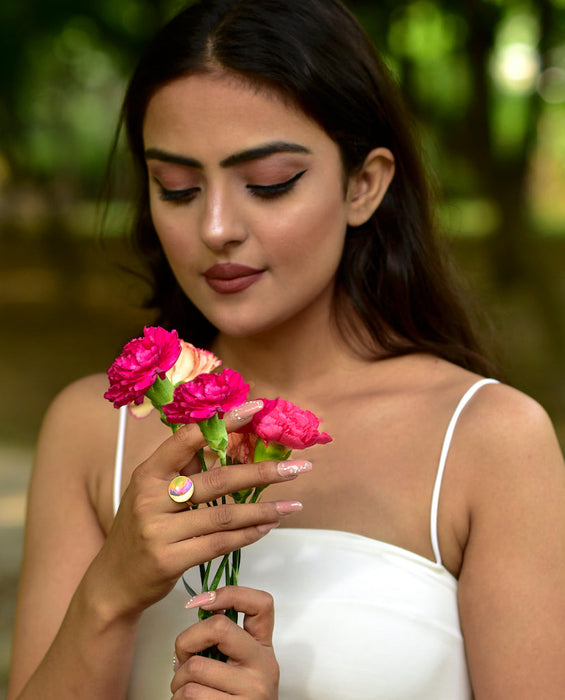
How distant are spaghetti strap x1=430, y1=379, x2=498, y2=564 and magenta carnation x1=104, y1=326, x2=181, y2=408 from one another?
33.2 inches

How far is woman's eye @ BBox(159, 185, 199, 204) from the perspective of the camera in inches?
81.4

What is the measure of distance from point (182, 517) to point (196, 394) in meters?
0.25

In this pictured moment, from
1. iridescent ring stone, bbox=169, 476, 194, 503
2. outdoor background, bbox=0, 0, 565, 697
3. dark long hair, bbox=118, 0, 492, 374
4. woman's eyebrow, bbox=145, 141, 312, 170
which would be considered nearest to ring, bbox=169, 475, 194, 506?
iridescent ring stone, bbox=169, 476, 194, 503

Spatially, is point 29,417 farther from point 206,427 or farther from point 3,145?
point 206,427

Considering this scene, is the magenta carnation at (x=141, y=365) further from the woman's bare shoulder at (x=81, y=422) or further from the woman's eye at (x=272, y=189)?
the woman's bare shoulder at (x=81, y=422)

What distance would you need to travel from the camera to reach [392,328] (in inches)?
96.8

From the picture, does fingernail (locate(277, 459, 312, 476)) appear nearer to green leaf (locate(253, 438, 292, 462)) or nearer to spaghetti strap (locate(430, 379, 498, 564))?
green leaf (locate(253, 438, 292, 462))

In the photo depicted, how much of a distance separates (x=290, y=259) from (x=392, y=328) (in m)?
0.47

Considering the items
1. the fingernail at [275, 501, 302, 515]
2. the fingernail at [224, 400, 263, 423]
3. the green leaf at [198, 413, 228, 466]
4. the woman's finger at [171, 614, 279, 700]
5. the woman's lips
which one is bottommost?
the woman's finger at [171, 614, 279, 700]

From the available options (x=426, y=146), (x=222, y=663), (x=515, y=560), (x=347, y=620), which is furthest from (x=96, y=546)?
(x=426, y=146)

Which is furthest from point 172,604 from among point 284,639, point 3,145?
point 3,145

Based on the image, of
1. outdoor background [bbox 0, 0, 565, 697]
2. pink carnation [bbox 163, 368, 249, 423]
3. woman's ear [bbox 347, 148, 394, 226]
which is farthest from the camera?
outdoor background [bbox 0, 0, 565, 697]

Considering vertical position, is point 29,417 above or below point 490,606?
below

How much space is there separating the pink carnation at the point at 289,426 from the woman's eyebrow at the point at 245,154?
699 millimetres
